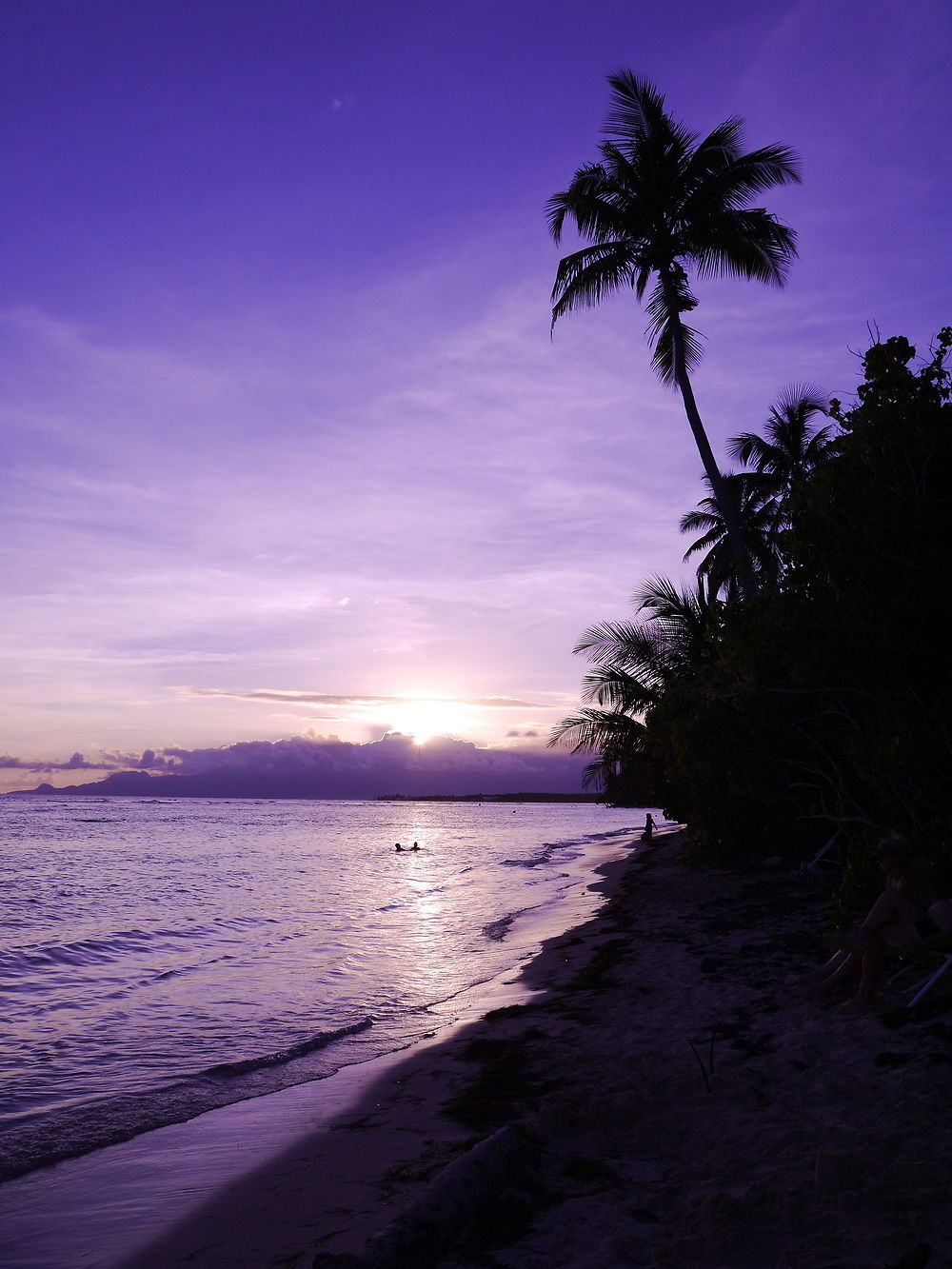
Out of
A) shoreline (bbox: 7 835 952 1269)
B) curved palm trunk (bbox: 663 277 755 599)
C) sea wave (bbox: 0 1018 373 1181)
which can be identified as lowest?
sea wave (bbox: 0 1018 373 1181)

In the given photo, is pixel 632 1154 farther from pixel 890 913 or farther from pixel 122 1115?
pixel 122 1115

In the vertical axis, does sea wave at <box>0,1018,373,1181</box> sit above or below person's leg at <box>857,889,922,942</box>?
below

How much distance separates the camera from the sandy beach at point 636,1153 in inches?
138

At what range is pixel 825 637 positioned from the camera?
8.97 meters

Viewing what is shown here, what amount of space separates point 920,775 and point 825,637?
68.2 inches

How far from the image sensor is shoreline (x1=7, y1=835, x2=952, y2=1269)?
3.51 metres

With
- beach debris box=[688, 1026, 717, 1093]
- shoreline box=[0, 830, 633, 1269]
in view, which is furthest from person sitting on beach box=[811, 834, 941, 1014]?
shoreline box=[0, 830, 633, 1269]

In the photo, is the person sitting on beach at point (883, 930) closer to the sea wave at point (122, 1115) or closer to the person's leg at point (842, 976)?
the person's leg at point (842, 976)

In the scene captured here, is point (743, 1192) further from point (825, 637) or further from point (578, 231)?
point (578, 231)

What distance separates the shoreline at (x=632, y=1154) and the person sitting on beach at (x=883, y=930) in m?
0.27

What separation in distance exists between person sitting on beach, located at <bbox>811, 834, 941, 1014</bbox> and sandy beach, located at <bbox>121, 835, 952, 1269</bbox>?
233mm

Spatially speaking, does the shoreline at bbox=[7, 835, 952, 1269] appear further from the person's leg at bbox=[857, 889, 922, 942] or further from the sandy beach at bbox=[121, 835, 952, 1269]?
the person's leg at bbox=[857, 889, 922, 942]

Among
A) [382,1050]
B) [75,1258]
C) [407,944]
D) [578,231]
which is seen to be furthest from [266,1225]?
[578,231]

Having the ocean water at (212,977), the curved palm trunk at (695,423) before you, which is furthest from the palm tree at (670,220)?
the ocean water at (212,977)
